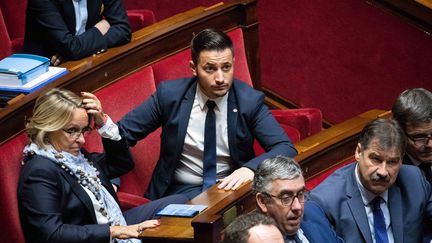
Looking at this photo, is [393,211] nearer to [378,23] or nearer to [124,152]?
[124,152]

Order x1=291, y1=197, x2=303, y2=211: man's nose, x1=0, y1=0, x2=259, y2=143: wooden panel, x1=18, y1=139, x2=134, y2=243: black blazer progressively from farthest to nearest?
x1=0, y1=0, x2=259, y2=143: wooden panel, x1=18, y1=139, x2=134, y2=243: black blazer, x1=291, y1=197, x2=303, y2=211: man's nose

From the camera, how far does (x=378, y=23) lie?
1.90 metres

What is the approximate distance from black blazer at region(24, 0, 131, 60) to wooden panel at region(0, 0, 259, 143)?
2 centimetres

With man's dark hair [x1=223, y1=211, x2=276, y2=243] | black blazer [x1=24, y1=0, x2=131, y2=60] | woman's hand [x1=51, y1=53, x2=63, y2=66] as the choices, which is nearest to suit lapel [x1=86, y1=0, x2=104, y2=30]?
black blazer [x1=24, y1=0, x2=131, y2=60]

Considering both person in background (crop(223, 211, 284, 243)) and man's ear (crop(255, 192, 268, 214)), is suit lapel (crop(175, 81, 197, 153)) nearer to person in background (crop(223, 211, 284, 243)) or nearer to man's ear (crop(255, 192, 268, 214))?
man's ear (crop(255, 192, 268, 214))

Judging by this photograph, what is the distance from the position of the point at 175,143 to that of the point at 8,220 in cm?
29

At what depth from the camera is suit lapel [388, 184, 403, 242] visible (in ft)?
4.22

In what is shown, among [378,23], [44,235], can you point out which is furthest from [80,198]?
[378,23]

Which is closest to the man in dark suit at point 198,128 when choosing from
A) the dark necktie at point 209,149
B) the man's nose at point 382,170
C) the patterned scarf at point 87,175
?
the dark necktie at point 209,149

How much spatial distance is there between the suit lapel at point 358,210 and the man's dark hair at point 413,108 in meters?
0.14

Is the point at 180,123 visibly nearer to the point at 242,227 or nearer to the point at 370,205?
the point at 370,205

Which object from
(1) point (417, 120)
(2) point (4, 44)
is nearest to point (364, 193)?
(1) point (417, 120)

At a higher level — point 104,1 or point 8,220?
point 104,1

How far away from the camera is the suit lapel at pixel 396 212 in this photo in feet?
4.22
